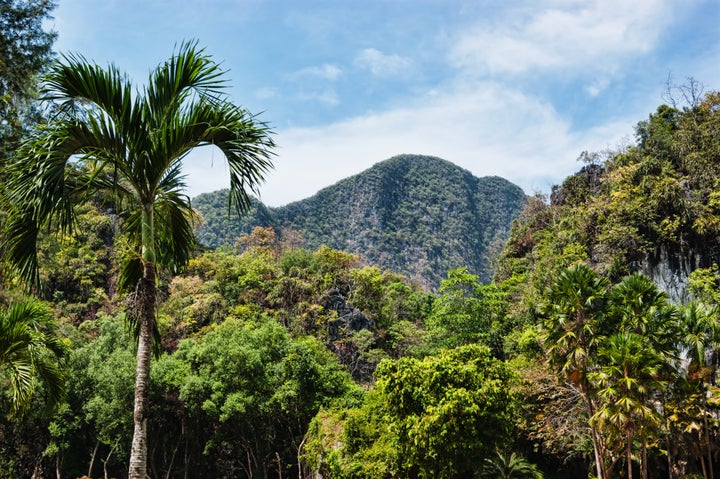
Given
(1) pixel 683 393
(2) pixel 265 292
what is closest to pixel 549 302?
(1) pixel 683 393

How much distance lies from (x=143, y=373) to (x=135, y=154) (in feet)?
6.14

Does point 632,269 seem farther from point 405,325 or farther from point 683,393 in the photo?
point 405,325

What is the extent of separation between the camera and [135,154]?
4527 millimetres

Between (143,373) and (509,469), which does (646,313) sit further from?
(143,373)

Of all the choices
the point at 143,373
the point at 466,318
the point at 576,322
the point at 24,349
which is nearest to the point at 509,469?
the point at 576,322

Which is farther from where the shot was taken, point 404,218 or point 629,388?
point 404,218

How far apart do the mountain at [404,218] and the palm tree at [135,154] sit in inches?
2349

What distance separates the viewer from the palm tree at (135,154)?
4195 mm

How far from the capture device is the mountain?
233 ft

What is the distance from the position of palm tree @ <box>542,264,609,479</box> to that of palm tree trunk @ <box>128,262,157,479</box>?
44.2 ft

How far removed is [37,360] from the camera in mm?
6758

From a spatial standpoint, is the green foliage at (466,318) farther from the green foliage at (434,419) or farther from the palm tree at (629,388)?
the palm tree at (629,388)

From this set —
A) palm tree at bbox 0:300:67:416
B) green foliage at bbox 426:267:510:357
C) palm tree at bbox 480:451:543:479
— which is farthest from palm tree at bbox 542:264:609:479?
palm tree at bbox 0:300:67:416

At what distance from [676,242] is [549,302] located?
31.2 feet
